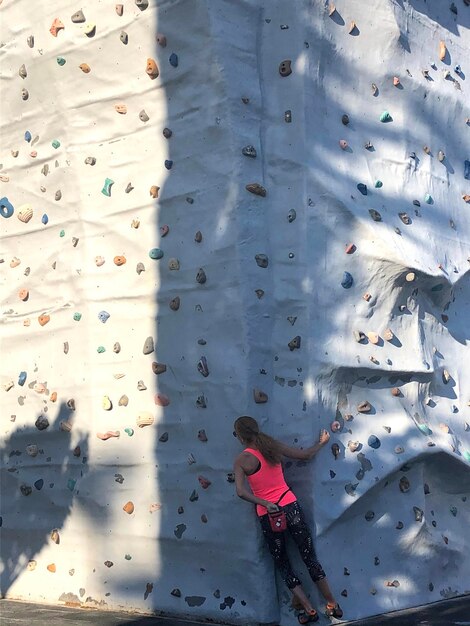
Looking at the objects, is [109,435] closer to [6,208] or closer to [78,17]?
[6,208]

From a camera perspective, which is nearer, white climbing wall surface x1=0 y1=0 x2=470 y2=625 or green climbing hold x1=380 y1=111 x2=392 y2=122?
white climbing wall surface x1=0 y1=0 x2=470 y2=625

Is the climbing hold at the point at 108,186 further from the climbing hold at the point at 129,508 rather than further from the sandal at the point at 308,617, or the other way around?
the sandal at the point at 308,617

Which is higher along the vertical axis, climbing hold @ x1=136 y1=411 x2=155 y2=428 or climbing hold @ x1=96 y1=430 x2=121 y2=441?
climbing hold @ x1=136 y1=411 x2=155 y2=428

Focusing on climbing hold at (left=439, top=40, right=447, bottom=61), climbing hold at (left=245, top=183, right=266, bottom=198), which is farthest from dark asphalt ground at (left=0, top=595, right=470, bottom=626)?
climbing hold at (left=439, top=40, right=447, bottom=61)

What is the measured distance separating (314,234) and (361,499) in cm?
126

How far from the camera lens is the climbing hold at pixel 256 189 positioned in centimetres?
470

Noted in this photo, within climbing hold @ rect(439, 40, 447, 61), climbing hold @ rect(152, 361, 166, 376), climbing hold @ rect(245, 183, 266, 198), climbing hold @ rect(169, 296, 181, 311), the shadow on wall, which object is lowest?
the shadow on wall

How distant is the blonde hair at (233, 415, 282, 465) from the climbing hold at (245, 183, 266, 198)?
1.06 m

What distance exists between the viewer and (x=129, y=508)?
16.4ft

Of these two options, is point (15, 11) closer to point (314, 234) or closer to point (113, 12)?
point (113, 12)

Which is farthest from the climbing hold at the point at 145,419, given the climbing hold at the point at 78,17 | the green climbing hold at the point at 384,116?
the climbing hold at the point at 78,17

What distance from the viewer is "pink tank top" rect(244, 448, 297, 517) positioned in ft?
14.7

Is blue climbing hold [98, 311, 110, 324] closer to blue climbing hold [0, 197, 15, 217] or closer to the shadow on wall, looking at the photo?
the shadow on wall

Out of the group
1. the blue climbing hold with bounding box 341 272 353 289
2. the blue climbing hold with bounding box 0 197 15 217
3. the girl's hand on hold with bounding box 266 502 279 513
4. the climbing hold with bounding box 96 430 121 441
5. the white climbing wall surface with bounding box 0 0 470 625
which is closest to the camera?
the girl's hand on hold with bounding box 266 502 279 513
